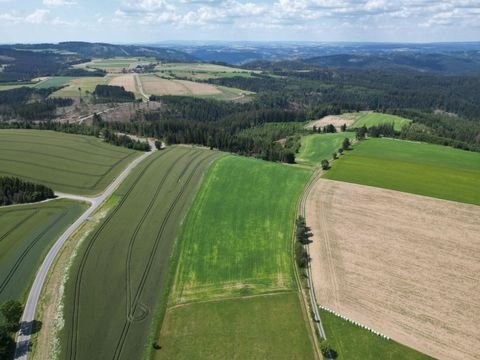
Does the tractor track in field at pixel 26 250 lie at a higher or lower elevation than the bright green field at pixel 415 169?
lower

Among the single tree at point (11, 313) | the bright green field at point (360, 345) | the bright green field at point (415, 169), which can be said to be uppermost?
the bright green field at point (415, 169)

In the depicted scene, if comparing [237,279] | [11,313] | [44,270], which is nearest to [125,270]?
[44,270]

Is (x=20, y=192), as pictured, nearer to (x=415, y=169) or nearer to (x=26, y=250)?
(x=26, y=250)

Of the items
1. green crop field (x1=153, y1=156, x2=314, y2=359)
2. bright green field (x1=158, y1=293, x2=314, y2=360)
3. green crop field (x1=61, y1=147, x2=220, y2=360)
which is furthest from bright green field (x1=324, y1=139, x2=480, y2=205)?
bright green field (x1=158, y1=293, x2=314, y2=360)

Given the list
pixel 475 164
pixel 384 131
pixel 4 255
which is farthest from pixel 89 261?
pixel 384 131

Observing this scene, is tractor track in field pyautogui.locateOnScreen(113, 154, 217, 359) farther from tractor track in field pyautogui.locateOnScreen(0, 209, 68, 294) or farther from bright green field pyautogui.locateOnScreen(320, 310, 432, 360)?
bright green field pyautogui.locateOnScreen(320, 310, 432, 360)

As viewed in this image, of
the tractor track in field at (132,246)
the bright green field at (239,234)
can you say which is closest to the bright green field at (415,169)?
the bright green field at (239,234)

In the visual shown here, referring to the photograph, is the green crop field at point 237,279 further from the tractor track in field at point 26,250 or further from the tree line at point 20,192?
the tree line at point 20,192
